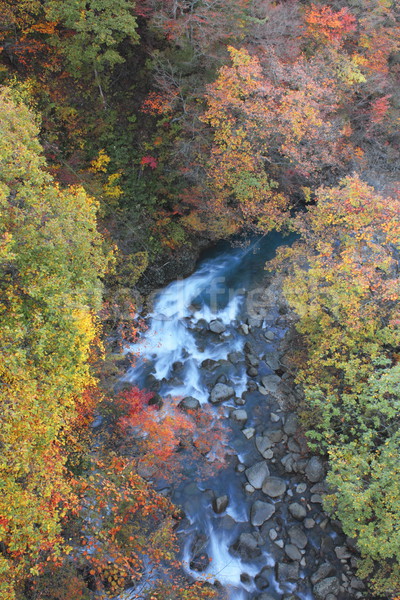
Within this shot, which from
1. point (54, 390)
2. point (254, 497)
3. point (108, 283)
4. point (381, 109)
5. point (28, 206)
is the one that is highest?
point (28, 206)

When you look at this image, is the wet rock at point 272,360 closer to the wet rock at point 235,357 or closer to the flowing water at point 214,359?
the flowing water at point 214,359

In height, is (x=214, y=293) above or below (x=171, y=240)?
below

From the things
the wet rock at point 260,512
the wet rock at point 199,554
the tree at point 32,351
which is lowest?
the wet rock at point 260,512

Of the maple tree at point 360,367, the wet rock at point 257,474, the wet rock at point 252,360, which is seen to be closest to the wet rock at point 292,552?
the maple tree at point 360,367

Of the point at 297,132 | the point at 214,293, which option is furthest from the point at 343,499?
the point at 297,132

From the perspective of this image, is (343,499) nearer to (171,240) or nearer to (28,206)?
(28,206)

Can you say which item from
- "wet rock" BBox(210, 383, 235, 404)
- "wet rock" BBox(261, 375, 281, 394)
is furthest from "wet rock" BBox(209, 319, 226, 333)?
"wet rock" BBox(261, 375, 281, 394)

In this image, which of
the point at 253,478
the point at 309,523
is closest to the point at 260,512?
the point at 253,478
